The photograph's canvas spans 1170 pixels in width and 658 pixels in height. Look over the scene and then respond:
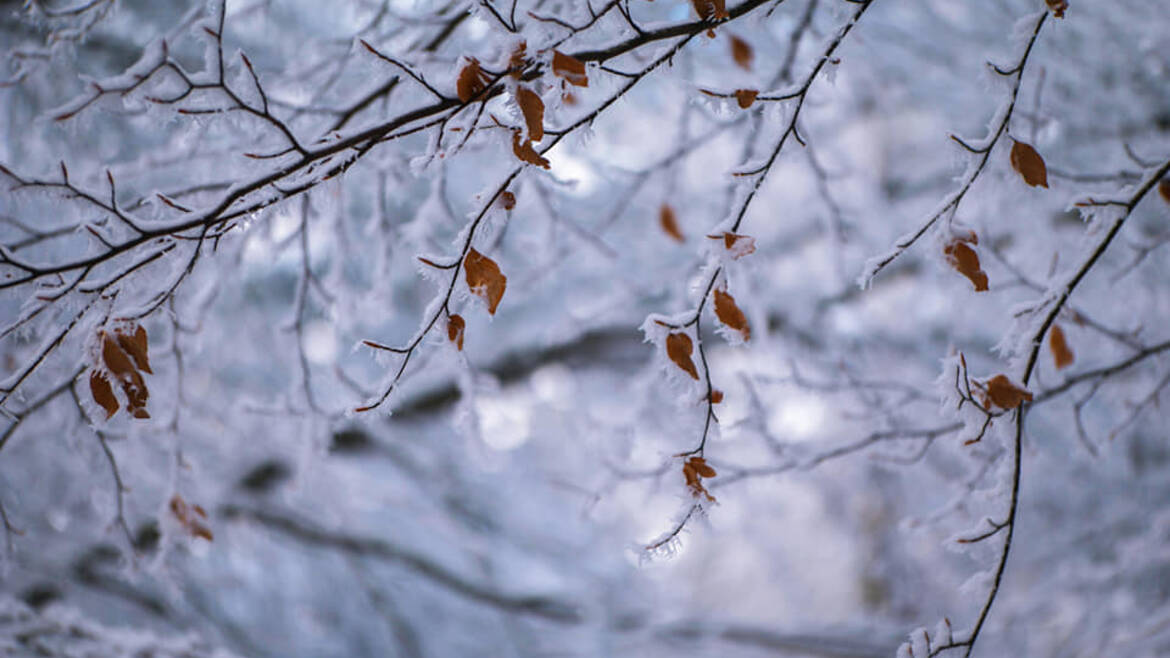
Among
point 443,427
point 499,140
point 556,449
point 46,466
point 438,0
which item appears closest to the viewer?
point 499,140

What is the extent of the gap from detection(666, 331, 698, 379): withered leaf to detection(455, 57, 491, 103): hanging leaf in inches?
17.5

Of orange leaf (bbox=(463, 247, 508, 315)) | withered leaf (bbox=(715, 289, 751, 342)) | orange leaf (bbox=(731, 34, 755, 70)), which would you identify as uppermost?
orange leaf (bbox=(731, 34, 755, 70))

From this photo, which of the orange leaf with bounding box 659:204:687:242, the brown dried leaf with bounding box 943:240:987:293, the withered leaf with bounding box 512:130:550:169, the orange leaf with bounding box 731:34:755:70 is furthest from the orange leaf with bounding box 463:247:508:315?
the orange leaf with bounding box 731:34:755:70

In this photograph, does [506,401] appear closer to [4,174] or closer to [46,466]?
[46,466]

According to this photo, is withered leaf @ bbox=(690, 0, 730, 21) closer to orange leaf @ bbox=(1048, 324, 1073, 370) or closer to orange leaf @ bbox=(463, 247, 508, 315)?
orange leaf @ bbox=(463, 247, 508, 315)

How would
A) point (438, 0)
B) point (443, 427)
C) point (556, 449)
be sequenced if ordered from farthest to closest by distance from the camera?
1. point (556, 449)
2. point (443, 427)
3. point (438, 0)

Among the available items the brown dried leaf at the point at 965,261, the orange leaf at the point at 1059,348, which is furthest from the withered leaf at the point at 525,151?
the orange leaf at the point at 1059,348

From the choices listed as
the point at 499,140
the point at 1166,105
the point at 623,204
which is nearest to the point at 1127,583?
the point at 1166,105

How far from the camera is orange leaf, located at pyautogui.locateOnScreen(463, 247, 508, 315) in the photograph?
1.00 m

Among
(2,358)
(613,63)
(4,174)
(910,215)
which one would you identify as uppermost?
(910,215)

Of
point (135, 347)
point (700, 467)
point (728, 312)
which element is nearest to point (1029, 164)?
point (728, 312)

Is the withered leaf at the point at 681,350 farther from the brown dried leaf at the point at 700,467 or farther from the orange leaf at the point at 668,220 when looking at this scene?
the orange leaf at the point at 668,220

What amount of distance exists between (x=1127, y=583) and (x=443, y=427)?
3.06 m

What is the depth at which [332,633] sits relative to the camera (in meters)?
3.26
